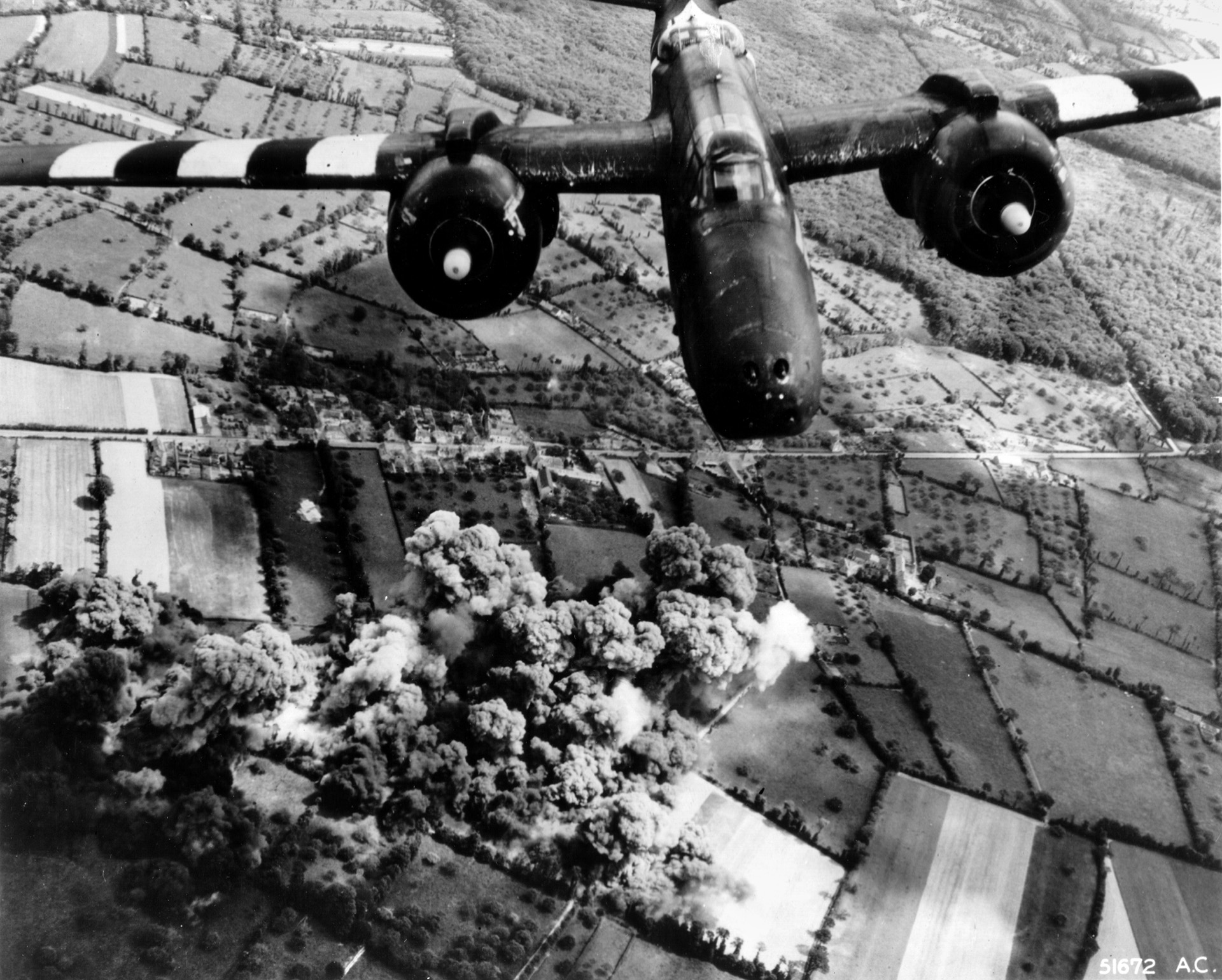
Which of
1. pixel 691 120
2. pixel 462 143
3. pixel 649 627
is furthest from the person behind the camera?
pixel 649 627

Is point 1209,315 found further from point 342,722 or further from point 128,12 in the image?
point 128,12

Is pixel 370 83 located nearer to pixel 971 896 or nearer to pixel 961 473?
pixel 961 473

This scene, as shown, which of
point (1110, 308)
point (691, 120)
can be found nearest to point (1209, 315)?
point (1110, 308)

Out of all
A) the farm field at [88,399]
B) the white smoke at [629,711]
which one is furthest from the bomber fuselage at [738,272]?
the farm field at [88,399]

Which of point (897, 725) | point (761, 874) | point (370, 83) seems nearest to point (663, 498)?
point (897, 725)

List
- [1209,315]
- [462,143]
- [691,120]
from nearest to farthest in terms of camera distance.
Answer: [462,143] < [691,120] < [1209,315]

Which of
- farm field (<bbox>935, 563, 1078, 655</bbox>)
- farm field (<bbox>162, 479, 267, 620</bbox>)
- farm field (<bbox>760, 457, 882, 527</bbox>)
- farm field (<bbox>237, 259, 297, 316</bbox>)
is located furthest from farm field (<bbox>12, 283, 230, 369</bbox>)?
farm field (<bbox>935, 563, 1078, 655</bbox>)
